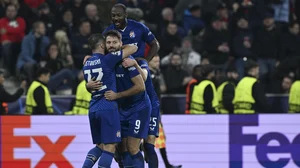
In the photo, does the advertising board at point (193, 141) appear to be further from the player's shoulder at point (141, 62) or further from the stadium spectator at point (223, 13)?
the stadium spectator at point (223, 13)

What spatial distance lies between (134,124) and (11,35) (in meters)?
8.38

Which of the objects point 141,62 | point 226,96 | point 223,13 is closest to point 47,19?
point 223,13

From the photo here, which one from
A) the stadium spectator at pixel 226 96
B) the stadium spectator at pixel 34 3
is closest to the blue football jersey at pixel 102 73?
the stadium spectator at pixel 226 96

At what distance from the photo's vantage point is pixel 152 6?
21.2 metres

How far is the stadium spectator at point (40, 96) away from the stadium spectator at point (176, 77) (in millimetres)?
3323

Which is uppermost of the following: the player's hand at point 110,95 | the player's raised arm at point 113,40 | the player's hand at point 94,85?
the player's raised arm at point 113,40

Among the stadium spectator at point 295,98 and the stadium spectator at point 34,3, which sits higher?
the stadium spectator at point 34,3

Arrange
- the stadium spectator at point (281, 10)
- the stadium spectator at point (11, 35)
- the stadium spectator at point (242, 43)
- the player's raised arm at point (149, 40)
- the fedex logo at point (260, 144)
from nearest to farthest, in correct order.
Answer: the player's raised arm at point (149, 40)
the fedex logo at point (260, 144)
the stadium spectator at point (11, 35)
the stadium spectator at point (242, 43)
the stadium spectator at point (281, 10)

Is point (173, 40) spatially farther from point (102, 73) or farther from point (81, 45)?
point (102, 73)

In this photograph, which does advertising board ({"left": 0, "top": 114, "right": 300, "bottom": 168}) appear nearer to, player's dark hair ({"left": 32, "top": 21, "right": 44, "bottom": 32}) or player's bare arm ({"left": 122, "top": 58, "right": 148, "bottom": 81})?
player's bare arm ({"left": 122, "top": 58, "right": 148, "bottom": 81})

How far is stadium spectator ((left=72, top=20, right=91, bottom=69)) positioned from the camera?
19.5 metres

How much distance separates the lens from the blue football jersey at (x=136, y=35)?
12234mm

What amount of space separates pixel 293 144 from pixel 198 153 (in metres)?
1.46

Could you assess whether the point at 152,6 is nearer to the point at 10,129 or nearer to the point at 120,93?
the point at 10,129
